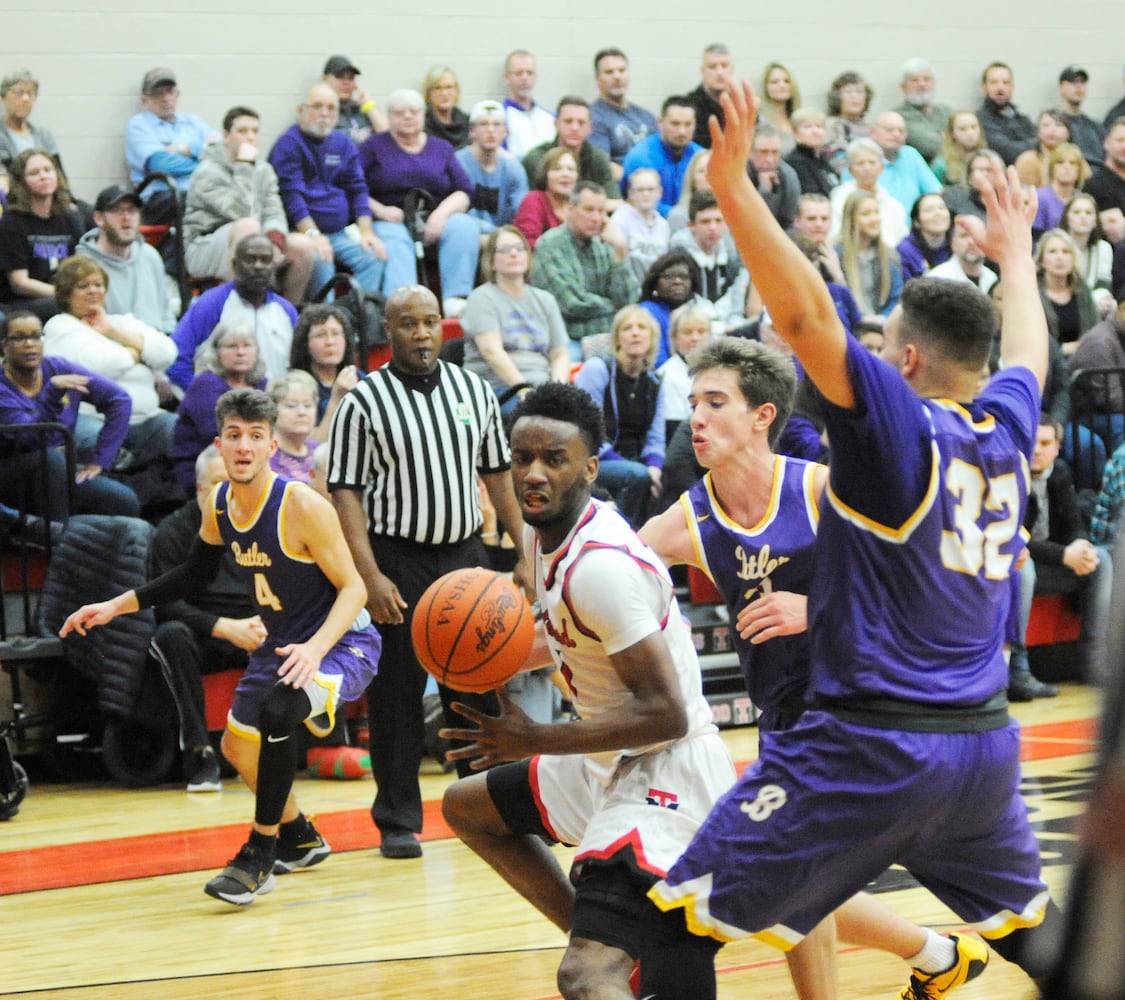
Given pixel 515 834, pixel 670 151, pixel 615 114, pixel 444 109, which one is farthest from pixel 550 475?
pixel 615 114

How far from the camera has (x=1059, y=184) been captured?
43.9 ft

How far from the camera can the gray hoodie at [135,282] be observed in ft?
32.1

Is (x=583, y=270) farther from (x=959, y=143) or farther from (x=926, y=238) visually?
(x=959, y=143)

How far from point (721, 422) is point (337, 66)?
8427 mm

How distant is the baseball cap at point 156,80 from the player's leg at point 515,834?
28.0ft

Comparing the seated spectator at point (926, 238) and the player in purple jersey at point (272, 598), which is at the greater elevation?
the seated spectator at point (926, 238)

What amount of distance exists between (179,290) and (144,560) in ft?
8.88

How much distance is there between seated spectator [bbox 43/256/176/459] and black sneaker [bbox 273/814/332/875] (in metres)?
3.24

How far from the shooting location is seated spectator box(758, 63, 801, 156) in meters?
13.4

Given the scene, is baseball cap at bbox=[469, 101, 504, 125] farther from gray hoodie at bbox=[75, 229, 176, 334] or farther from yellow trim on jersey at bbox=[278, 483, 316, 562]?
yellow trim on jersey at bbox=[278, 483, 316, 562]

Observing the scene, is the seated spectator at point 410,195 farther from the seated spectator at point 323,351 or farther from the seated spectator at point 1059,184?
the seated spectator at point 1059,184

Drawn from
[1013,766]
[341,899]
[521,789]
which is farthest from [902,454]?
[341,899]

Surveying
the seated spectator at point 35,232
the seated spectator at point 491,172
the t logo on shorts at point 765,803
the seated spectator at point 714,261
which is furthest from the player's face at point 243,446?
the seated spectator at point 491,172

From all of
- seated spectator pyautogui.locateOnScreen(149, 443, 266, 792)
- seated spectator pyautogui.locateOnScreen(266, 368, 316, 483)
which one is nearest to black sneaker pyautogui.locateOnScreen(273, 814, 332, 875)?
seated spectator pyautogui.locateOnScreen(149, 443, 266, 792)
